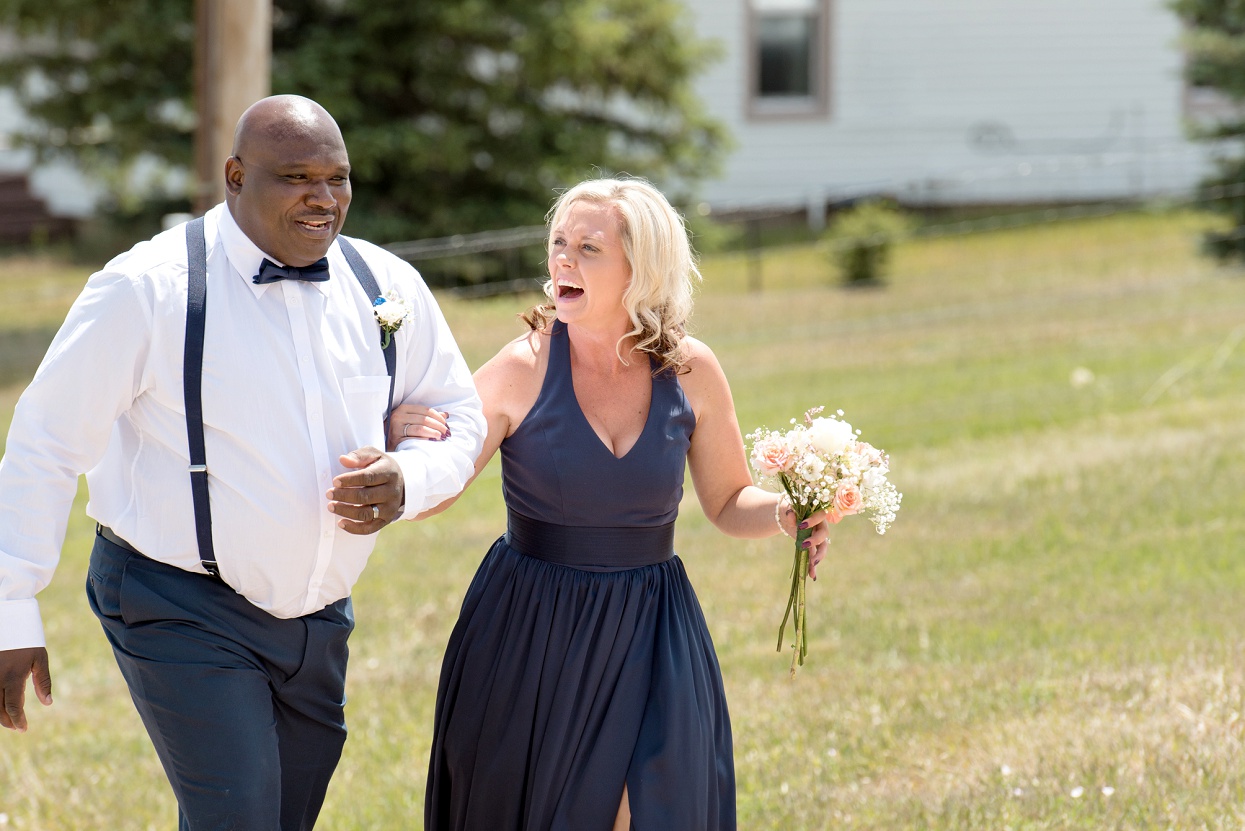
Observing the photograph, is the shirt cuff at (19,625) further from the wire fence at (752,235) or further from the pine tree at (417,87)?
the pine tree at (417,87)

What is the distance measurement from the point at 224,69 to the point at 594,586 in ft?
25.5

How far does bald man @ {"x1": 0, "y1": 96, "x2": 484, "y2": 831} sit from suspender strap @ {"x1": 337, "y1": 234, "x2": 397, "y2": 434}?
0.08 meters

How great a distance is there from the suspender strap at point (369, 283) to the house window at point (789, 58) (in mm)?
20477

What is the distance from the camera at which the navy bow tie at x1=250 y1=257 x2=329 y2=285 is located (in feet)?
10.3

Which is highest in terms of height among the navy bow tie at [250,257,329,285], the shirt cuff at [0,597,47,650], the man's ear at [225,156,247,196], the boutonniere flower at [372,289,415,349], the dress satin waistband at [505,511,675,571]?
the man's ear at [225,156,247,196]

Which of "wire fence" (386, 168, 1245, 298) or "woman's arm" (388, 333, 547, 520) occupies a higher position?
"woman's arm" (388, 333, 547, 520)

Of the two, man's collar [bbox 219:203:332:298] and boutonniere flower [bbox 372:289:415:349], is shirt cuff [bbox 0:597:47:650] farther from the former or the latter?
boutonniere flower [bbox 372:289:415:349]

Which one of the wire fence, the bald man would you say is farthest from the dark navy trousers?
the wire fence

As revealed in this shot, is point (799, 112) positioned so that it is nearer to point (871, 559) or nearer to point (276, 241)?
point (871, 559)

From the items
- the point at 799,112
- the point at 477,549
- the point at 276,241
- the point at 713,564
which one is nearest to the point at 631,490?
the point at 276,241

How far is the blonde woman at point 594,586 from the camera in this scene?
3615mm

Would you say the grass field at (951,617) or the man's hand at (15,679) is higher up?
the man's hand at (15,679)

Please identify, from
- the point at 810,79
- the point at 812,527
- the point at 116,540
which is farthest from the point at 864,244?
the point at 116,540

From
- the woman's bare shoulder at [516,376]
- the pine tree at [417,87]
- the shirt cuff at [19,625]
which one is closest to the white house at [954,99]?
the pine tree at [417,87]
